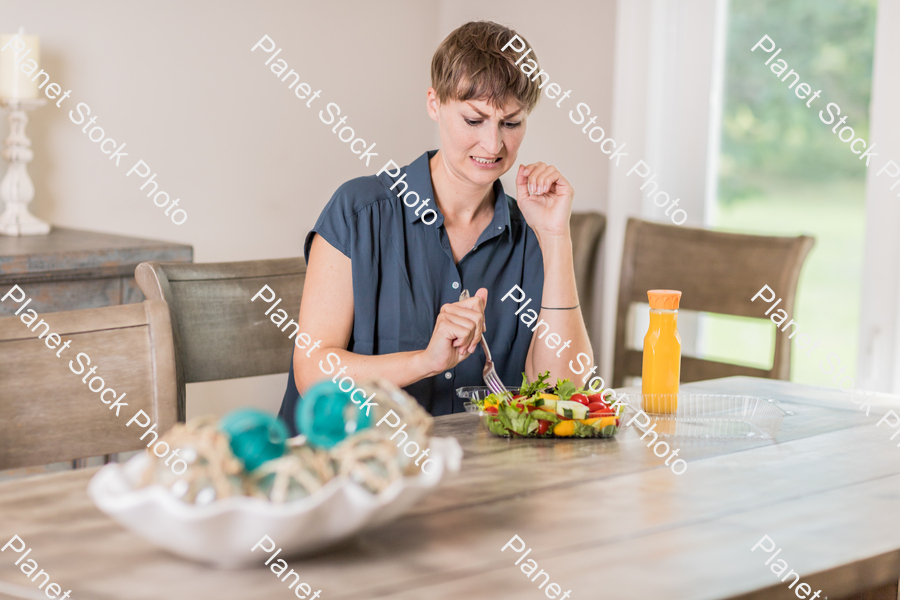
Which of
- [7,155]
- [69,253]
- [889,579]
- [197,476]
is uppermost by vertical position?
[7,155]

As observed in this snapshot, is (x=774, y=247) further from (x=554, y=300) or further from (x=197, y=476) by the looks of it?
(x=197, y=476)

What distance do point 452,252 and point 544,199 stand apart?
203 mm

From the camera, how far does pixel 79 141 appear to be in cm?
260

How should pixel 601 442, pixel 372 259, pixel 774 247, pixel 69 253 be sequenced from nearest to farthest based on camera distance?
pixel 601 442, pixel 372 259, pixel 69 253, pixel 774 247

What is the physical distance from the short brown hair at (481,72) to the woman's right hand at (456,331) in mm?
406

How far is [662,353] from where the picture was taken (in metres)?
1.38

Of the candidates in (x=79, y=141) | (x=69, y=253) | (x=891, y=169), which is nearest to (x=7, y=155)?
(x=79, y=141)

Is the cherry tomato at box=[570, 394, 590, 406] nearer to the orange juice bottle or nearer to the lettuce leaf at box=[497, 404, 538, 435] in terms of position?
the lettuce leaf at box=[497, 404, 538, 435]

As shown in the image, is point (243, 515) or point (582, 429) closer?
point (243, 515)

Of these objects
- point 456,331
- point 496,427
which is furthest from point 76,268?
point 496,427

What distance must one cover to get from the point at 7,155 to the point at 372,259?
1.26m

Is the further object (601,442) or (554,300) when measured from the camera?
(554,300)

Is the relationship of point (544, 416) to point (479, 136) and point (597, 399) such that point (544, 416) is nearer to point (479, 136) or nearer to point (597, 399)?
point (597, 399)

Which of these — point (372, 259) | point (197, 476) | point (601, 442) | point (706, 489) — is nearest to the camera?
point (197, 476)
